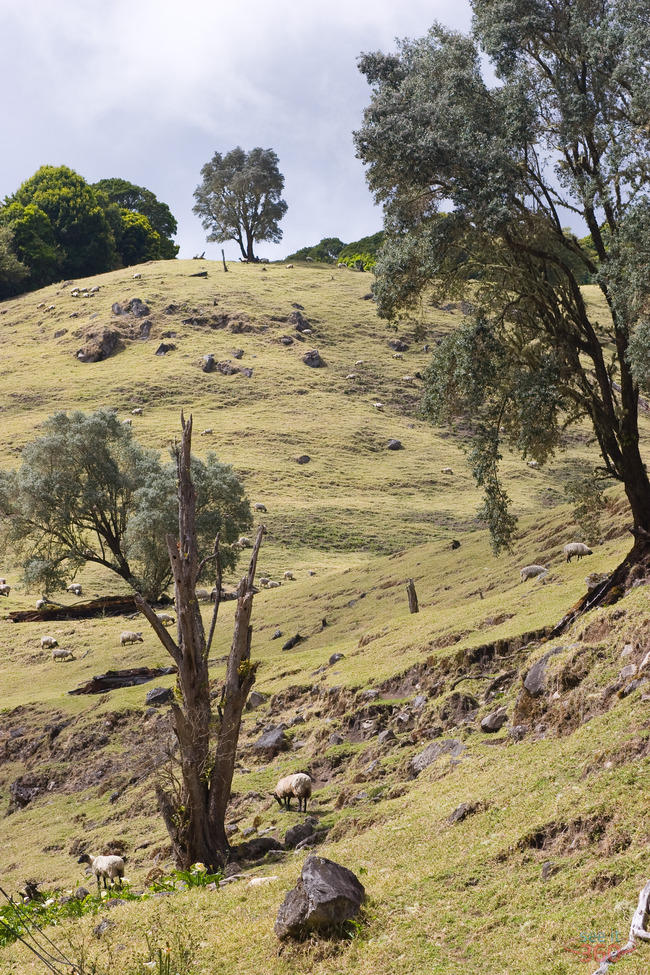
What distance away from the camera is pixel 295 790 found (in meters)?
14.5

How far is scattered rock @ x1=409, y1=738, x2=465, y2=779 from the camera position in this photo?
1377 centimetres

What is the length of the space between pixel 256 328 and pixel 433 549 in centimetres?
5941

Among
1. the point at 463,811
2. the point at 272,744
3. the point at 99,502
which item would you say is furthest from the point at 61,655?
the point at 463,811

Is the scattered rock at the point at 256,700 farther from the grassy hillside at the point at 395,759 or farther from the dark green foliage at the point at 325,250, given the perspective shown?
the dark green foliage at the point at 325,250

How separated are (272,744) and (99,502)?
1117 inches

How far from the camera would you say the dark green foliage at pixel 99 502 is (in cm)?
4194

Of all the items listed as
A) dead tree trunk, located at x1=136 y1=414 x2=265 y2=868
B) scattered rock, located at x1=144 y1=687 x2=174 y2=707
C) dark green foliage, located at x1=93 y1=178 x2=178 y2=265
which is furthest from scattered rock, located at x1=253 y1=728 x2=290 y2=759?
dark green foliage, located at x1=93 y1=178 x2=178 y2=265

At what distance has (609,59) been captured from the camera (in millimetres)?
15055

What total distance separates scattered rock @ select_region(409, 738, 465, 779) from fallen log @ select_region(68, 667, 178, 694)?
1410 cm

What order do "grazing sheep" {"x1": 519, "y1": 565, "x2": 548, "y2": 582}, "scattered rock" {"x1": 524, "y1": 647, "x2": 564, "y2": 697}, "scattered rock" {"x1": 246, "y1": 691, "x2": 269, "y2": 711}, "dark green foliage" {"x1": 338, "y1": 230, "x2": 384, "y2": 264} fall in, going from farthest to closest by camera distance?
"dark green foliage" {"x1": 338, "y1": 230, "x2": 384, "y2": 264} → "grazing sheep" {"x1": 519, "y1": 565, "x2": 548, "y2": 582} → "scattered rock" {"x1": 246, "y1": 691, "x2": 269, "y2": 711} → "scattered rock" {"x1": 524, "y1": 647, "x2": 564, "y2": 697}

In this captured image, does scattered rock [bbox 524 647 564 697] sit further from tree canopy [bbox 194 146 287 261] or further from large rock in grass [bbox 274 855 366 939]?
tree canopy [bbox 194 146 287 261]

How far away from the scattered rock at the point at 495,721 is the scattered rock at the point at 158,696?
1188 centimetres

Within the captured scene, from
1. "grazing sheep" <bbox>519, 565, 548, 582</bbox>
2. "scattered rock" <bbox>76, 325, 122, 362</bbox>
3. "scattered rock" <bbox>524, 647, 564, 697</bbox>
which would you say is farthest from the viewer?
"scattered rock" <bbox>76, 325, 122, 362</bbox>

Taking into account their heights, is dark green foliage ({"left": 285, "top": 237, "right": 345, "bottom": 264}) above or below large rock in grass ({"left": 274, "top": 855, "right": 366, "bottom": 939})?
above
